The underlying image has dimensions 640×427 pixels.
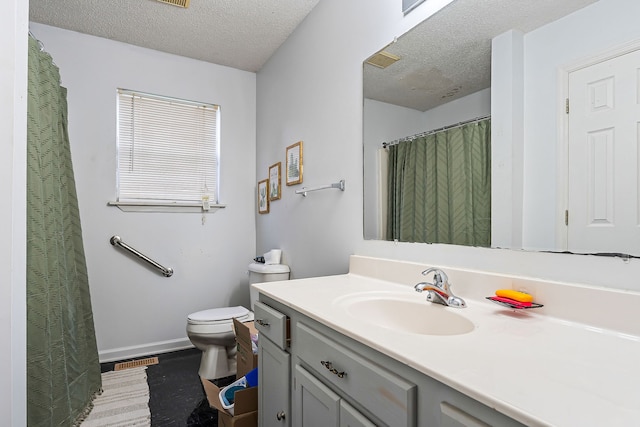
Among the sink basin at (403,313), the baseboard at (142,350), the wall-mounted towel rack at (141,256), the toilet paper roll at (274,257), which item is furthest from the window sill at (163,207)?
the sink basin at (403,313)

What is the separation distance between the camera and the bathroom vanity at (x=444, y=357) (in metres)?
0.51

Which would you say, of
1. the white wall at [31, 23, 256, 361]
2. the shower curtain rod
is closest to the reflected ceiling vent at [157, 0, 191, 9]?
the white wall at [31, 23, 256, 361]

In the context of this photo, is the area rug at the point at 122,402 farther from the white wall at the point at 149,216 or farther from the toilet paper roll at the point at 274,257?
the toilet paper roll at the point at 274,257

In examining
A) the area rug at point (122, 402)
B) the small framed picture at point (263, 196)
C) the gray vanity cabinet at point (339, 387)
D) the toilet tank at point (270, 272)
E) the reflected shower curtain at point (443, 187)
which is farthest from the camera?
the small framed picture at point (263, 196)

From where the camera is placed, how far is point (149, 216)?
2.62m

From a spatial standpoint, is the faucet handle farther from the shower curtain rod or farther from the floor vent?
the floor vent

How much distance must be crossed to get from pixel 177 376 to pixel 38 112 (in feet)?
5.71

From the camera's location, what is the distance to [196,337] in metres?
2.14

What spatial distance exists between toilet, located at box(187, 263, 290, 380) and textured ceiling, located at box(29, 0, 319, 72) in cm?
172

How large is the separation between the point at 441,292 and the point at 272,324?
623 mm

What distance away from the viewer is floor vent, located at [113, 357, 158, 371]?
234cm

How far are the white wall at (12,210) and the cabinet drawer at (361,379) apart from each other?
3.05 feet

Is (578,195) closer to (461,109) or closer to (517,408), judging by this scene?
(461,109)

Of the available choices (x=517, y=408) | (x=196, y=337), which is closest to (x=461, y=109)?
(x=517, y=408)
